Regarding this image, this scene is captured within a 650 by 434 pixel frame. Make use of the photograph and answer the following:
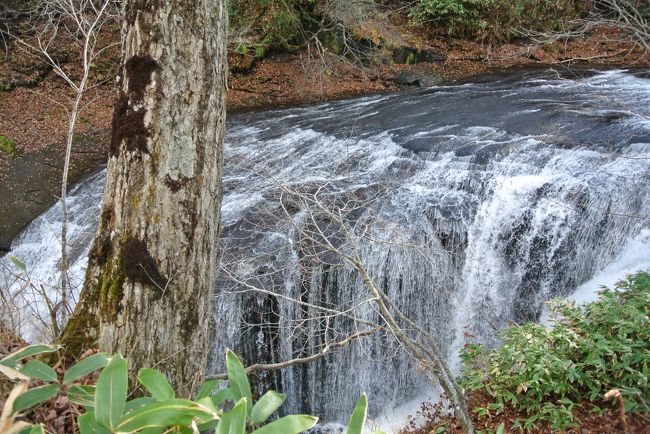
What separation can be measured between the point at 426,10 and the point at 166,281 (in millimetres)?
15313

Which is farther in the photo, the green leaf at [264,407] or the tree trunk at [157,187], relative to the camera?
the tree trunk at [157,187]

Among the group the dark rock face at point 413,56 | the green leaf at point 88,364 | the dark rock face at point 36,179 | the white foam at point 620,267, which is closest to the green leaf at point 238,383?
the green leaf at point 88,364

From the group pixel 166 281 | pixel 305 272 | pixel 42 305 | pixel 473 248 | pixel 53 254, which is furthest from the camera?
pixel 53 254

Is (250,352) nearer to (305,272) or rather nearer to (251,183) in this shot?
(305,272)

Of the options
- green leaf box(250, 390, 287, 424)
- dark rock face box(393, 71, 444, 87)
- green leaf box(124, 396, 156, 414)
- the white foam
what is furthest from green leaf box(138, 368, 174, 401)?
dark rock face box(393, 71, 444, 87)

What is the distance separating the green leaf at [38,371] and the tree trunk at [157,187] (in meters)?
0.53

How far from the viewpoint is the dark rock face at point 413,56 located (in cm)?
1488

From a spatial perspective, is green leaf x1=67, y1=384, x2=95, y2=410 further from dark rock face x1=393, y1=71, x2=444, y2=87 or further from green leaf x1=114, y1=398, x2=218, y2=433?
dark rock face x1=393, y1=71, x2=444, y2=87

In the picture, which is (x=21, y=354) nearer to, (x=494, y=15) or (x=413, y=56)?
(x=413, y=56)

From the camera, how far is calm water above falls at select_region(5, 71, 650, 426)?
21.0 feet

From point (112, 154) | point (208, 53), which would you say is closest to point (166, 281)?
point (112, 154)

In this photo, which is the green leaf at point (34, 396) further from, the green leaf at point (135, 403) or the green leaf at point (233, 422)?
the green leaf at point (233, 422)

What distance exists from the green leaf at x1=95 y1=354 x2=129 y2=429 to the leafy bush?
52.5 feet

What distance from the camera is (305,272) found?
20.1 feet
